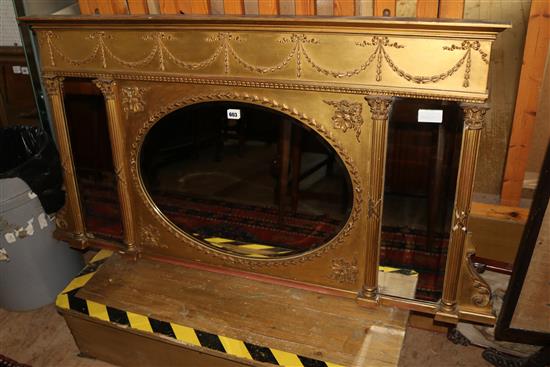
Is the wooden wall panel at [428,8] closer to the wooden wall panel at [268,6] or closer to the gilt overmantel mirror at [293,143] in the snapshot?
the gilt overmantel mirror at [293,143]

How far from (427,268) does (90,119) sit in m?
2.30

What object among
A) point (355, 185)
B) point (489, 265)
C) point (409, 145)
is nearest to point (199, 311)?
point (355, 185)

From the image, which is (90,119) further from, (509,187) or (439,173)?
(509,187)

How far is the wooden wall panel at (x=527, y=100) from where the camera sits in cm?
199

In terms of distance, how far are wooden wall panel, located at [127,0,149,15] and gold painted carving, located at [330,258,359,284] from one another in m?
1.41

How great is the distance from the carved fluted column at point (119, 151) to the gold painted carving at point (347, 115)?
3.10 ft

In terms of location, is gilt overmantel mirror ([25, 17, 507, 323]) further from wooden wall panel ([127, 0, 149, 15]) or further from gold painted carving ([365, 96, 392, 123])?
wooden wall panel ([127, 0, 149, 15])

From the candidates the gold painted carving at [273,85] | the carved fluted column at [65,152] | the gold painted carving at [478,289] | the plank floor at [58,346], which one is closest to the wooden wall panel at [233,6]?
the gold painted carving at [273,85]

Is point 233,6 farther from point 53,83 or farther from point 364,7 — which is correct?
point 53,83

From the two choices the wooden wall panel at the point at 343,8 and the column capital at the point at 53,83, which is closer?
the wooden wall panel at the point at 343,8

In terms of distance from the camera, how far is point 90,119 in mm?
2990

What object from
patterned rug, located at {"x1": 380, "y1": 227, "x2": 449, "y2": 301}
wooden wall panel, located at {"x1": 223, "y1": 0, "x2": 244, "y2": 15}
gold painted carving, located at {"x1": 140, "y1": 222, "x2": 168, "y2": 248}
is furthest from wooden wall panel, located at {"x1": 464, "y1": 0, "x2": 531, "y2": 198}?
gold painted carving, located at {"x1": 140, "y1": 222, "x2": 168, "y2": 248}

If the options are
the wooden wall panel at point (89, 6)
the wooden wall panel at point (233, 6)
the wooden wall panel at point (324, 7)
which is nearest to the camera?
the wooden wall panel at point (324, 7)

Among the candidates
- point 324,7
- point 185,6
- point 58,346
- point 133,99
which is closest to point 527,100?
point 324,7
